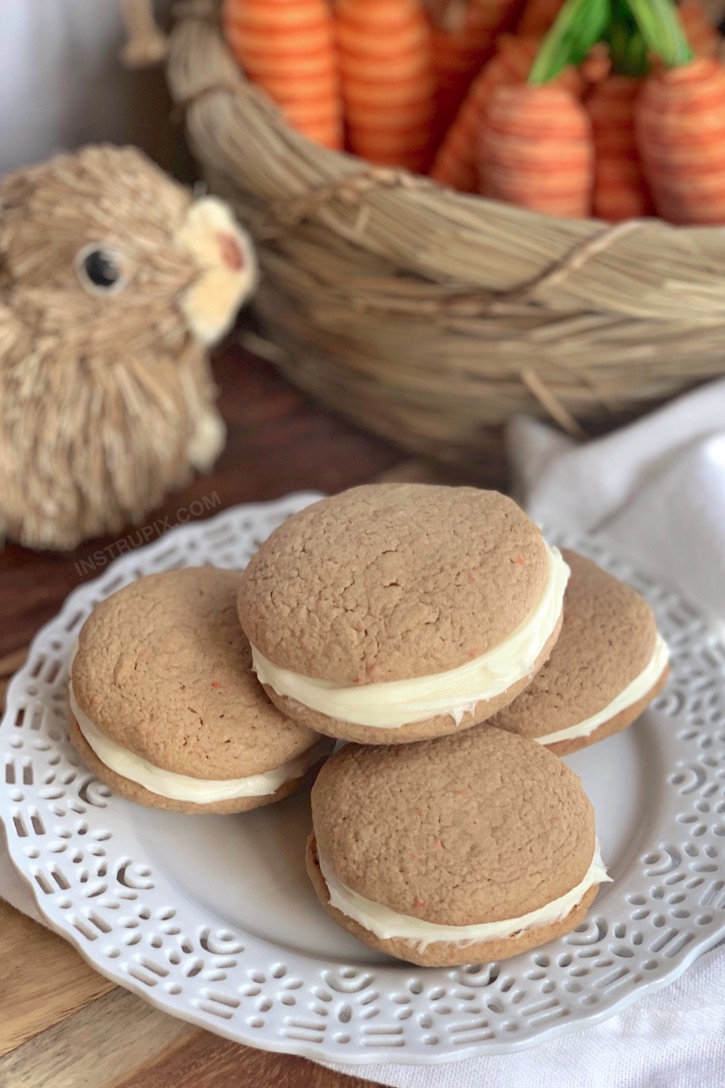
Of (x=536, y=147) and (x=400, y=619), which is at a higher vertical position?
(x=536, y=147)

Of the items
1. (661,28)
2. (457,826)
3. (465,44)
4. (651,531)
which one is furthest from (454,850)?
(465,44)

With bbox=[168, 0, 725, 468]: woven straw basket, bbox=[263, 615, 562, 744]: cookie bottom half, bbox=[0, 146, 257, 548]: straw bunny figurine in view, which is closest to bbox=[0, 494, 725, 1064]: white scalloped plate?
bbox=[263, 615, 562, 744]: cookie bottom half

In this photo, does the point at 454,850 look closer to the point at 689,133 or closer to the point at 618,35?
the point at 689,133

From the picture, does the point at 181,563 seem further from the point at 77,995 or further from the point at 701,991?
the point at 701,991

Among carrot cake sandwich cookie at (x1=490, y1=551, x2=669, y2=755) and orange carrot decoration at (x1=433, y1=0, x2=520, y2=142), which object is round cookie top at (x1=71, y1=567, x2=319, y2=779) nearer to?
carrot cake sandwich cookie at (x1=490, y1=551, x2=669, y2=755)

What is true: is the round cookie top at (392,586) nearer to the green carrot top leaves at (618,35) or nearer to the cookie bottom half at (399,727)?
the cookie bottom half at (399,727)

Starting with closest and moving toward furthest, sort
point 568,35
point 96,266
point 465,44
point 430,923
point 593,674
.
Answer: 1. point 430,923
2. point 593,674
3. point 96,266
4. point 568,35
5. point 465,44
